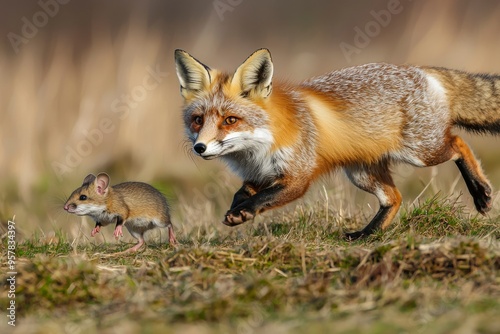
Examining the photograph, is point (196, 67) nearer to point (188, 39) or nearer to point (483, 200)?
point (483, 200)

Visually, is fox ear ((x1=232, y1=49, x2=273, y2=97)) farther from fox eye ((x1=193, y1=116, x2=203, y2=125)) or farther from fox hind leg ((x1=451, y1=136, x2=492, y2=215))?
fox hind leg ((x1=451, y1=136, x2=492, y2=215))

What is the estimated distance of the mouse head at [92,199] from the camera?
604cm

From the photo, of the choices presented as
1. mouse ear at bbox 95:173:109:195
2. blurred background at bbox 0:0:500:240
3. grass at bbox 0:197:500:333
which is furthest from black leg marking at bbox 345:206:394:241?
mouse ear at bbox 95:173:109:195

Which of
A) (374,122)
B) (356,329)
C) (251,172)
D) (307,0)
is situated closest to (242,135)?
(251,172)

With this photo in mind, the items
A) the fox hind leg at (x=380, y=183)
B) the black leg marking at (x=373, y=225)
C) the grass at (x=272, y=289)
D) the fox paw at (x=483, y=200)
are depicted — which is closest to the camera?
the grass at (x=272, y=289)

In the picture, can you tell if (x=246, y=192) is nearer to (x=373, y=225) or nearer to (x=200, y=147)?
(x=200, y=147)

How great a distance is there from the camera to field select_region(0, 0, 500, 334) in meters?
3.49

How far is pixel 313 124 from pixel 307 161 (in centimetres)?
36

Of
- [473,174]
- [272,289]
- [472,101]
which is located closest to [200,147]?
[272,289]

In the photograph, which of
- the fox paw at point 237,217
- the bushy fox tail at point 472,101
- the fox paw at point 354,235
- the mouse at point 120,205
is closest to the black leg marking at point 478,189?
the bushy fox tail at point 472,101

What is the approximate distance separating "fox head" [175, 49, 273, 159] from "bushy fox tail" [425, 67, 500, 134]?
1794 millimetres

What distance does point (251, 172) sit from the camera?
21.7 feet

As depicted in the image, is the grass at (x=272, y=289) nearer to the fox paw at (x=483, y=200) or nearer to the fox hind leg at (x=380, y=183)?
the fox paw at (x=483, y=200)

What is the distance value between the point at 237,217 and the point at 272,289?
233 cm
